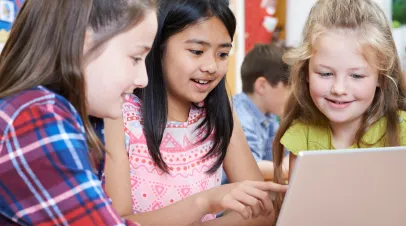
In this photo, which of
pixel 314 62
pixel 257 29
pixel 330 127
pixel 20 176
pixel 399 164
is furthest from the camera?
pixel 257 29

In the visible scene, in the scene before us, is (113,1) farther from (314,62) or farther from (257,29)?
(257,29)

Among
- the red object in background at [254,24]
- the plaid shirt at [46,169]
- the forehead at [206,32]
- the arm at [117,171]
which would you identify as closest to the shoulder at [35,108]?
the plaid shirt at [46,169]

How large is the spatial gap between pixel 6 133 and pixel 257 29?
3.10m

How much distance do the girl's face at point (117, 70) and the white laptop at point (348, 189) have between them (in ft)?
0.86

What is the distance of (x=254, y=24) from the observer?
3645 millimetres

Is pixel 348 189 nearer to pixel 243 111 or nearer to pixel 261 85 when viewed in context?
pixel 243 111

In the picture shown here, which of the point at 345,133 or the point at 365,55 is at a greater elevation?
the point at 365,55

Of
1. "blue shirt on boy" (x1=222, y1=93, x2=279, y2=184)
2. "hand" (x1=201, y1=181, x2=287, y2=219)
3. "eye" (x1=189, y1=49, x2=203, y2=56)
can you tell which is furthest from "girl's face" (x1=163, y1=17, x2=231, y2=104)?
"blue shirt on boy" (x1=222, y1=93, x2=279, y2=184)

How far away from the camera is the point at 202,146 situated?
133 cm

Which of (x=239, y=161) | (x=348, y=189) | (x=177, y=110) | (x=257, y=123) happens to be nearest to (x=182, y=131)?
(x=177, y=110)

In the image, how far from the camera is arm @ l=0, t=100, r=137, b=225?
665mm

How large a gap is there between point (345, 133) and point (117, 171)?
51 cm

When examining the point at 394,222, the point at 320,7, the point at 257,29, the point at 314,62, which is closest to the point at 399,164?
the point at 394,222

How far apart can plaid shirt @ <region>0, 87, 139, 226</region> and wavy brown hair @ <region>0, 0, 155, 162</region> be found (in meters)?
0.04
